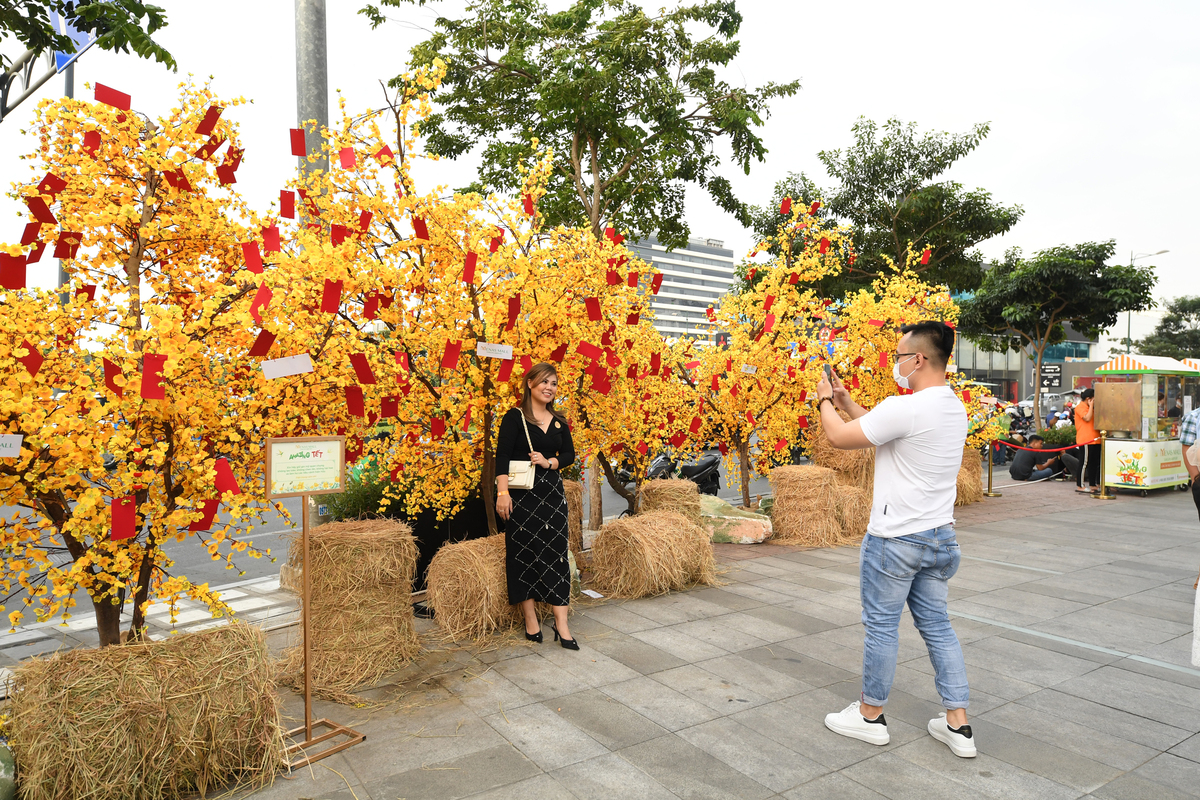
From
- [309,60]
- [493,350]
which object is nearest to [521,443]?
[493,350]

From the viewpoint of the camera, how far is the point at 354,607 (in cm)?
391

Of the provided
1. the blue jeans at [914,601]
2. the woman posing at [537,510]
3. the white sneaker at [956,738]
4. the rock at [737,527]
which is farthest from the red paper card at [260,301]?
the rock at [737,527]

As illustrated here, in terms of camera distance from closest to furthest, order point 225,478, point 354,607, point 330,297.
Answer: point 225,478 < point 330,297 < point 354,607

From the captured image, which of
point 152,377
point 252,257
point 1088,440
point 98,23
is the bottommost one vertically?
point 1088,440

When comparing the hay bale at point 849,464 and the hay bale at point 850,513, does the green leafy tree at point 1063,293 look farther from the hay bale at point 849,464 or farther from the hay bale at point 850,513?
the hay bale at point 850,513

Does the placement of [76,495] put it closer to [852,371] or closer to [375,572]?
[375,572]

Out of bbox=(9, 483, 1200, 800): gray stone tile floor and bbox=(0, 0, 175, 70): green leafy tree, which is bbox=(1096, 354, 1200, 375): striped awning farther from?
bbox=(0, 0, 175, 70): green leafy tree

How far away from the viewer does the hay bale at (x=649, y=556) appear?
5.43m

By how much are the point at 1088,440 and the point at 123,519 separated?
13.5 m

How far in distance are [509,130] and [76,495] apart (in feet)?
24.9

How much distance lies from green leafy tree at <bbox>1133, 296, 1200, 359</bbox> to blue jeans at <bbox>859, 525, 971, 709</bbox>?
50.8 metres

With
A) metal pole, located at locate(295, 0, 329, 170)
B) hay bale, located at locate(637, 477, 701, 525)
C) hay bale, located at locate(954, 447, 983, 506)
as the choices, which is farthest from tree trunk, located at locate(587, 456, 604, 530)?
hay bale, located at locate(954, 447, 983, 506)

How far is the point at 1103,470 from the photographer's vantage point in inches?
450

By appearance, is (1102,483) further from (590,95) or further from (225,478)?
(225,478)
